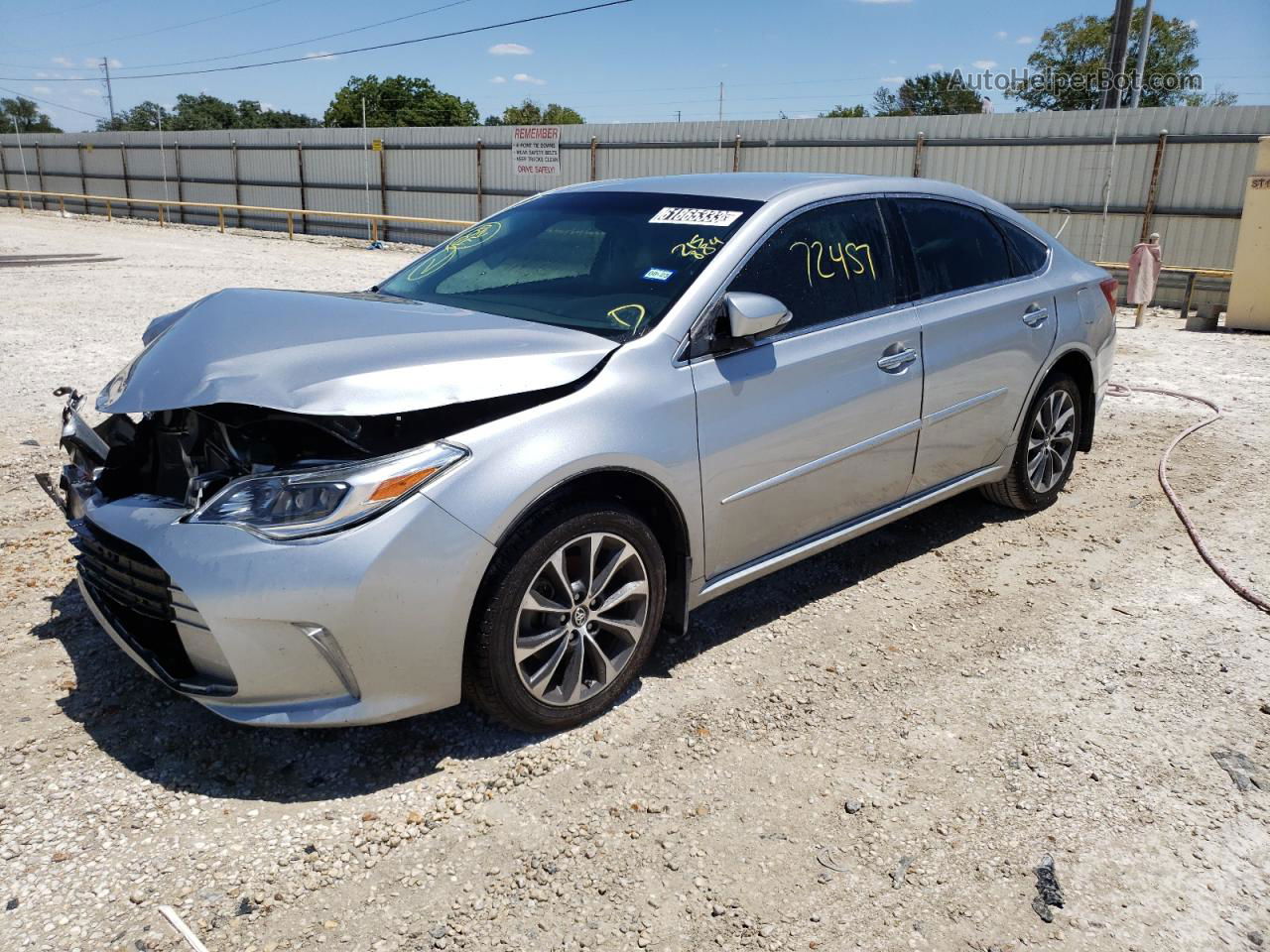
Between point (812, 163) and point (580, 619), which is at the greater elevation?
point (812, 163)

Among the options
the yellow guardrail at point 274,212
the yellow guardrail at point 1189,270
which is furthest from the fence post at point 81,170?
the yellow guardrail at point 1189,270

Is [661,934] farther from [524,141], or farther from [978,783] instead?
[524,141]

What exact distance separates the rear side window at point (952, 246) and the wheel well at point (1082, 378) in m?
0.64

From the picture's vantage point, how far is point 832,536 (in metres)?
3.88

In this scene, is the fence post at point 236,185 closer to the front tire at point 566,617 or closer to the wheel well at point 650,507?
the wheel well at point 650,507

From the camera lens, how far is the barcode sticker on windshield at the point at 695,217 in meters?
3.60

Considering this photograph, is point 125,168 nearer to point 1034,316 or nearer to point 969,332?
point 1034,316

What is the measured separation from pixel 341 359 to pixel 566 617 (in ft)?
3.36

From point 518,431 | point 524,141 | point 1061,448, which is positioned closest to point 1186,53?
point 524,141

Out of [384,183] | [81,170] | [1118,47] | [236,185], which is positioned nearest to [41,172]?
[81,170]

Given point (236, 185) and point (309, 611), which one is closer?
point (309, 611)

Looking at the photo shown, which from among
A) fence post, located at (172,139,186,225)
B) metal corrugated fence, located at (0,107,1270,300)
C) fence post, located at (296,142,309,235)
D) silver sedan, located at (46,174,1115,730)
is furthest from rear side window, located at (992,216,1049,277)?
fence post, located at (172,139,186,225)

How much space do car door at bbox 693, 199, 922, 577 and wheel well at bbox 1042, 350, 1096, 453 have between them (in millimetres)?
1422

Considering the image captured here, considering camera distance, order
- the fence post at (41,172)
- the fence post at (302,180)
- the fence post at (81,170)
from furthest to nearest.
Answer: the fence post at (41,172) < the fence post at (81,170) < the fence post at (302,180)
